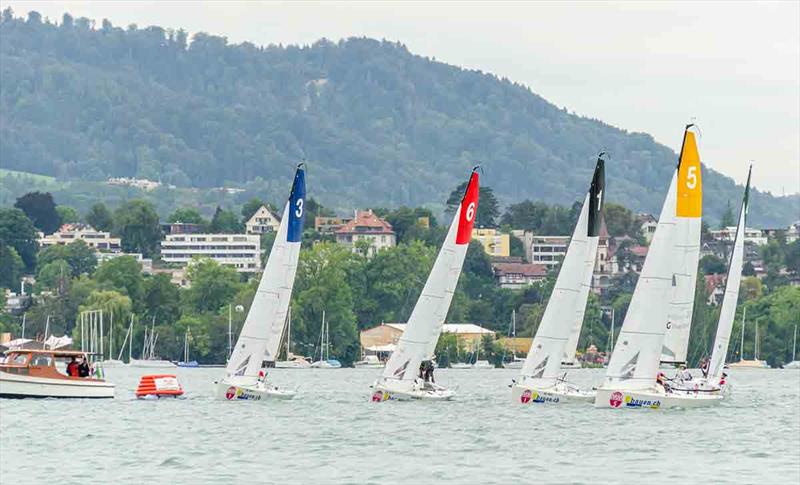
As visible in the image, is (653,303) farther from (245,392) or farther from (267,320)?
(245,392)

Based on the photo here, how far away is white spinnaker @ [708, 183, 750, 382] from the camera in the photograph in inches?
2611

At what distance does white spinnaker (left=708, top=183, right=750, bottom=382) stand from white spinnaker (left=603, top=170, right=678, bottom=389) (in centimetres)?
896

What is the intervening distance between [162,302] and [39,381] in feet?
332

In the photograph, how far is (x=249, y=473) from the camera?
4112 cm

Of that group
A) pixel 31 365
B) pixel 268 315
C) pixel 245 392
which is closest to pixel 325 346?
pixel 31 365

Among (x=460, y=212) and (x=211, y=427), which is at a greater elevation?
(x=460, y=212)

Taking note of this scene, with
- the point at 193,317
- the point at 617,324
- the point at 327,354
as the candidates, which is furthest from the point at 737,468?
the point at 617,324

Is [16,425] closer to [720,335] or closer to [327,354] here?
[720,335]

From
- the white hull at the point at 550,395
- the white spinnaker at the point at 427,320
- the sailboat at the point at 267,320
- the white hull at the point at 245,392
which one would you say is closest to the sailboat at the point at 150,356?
the white hull at the point at 245,392

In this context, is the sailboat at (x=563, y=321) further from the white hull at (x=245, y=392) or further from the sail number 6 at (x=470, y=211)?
the white hull at (x=245, y=392)

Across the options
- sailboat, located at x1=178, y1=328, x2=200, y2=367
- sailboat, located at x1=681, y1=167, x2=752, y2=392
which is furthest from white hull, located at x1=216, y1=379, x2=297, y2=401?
sailboat, located at x1=178, y1=328, x2=200, y2=367

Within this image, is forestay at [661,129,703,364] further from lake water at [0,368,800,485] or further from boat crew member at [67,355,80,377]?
boat crew member at [67,355,80,377]

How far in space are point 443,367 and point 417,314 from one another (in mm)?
97260

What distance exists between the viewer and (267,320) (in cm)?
6412
